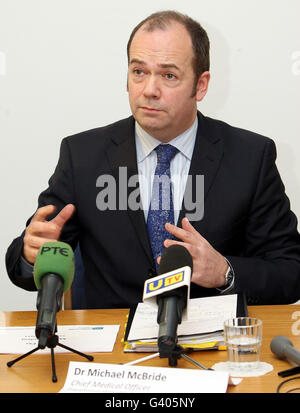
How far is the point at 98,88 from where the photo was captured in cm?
293

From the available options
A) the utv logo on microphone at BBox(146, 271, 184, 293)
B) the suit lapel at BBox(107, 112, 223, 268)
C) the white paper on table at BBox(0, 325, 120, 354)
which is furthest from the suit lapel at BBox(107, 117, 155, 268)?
the utv logo on microphone at BBox(146, 271, 184, 293)

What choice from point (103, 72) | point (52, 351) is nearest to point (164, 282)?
point (52, 351)

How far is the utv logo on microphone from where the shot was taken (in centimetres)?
128

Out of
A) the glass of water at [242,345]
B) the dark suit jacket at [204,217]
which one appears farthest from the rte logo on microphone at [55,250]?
the dark suit jacket at [204,217]

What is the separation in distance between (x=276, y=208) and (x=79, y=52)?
1.25 m

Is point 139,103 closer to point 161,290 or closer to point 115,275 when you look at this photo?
point 115,275

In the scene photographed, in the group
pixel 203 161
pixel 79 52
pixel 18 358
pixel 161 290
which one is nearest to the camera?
pixel 161 290

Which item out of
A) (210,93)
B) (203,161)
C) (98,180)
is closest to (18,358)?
(98,180)

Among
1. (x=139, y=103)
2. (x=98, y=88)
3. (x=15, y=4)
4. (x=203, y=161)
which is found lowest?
(x=203, y=161)

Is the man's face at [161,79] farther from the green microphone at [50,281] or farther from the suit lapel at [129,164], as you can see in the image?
the green microphone at [50,281]

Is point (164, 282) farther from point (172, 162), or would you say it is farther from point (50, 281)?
point (172, 162)

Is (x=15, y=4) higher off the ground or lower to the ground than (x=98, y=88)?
higher
